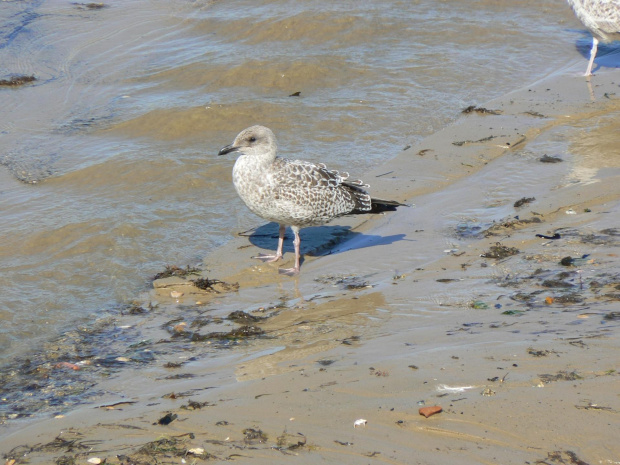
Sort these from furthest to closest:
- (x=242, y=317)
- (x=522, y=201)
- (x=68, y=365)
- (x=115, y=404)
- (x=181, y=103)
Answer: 1. (x=181, y=103)
2. (x=522, y=201)
3. (x=242, y=317)
4. (x=68, y=365)
5. (x=115, y=404)

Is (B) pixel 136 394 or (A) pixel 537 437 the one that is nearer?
(A) pixel 537 437

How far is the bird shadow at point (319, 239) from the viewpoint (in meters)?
6.77

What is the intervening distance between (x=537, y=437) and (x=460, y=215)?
158 inches

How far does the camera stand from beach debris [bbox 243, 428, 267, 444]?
3250mm

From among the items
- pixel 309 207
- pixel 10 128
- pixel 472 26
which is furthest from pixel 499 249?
pixel 472 26

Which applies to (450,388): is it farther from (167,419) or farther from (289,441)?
(167,419)

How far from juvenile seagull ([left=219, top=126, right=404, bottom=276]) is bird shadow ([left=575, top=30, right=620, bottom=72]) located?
6.44 metres

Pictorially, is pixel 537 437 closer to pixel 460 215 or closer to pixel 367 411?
pixel 367 411

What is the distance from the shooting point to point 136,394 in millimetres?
4070

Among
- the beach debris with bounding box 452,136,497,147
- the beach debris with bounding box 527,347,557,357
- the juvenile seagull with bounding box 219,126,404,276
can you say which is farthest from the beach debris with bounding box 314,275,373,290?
the beach debris with bounding box 452,136,497,147

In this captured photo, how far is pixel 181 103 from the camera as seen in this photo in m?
9.92

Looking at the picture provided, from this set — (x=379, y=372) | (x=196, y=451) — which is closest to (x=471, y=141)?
(x=379, y=372)

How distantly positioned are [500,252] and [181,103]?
5595mm

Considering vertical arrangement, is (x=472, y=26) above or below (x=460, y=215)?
above
